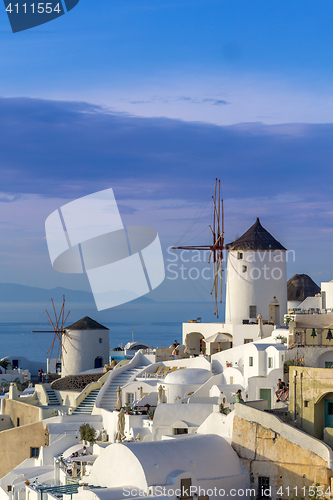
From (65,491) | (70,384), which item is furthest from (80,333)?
(65,491)

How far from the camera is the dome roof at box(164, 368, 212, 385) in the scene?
24566 millimetres

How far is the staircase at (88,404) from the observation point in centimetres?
2719

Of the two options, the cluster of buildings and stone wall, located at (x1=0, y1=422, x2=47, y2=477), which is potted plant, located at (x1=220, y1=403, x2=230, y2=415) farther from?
stone wall, located at (x1=0, y1=422, x2=47, y2=477)

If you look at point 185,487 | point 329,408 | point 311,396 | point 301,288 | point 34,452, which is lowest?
point 34,452

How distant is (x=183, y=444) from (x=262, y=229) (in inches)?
662

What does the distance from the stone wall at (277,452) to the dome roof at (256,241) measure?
1432 cm

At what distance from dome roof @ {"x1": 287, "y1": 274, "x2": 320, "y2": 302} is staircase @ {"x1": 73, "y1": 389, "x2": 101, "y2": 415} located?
38.3 ft

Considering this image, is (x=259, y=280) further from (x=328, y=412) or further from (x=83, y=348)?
(x=328, y=412)

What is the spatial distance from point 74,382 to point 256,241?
395 inches


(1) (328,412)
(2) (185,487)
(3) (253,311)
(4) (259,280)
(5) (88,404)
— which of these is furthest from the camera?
(3) (253,311)

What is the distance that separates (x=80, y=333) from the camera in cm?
3466

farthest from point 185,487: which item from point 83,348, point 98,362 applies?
point 98,362

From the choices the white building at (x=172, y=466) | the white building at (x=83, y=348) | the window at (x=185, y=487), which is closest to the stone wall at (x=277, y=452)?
the white building at (x=172, y=466)

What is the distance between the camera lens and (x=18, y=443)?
26234 mm
